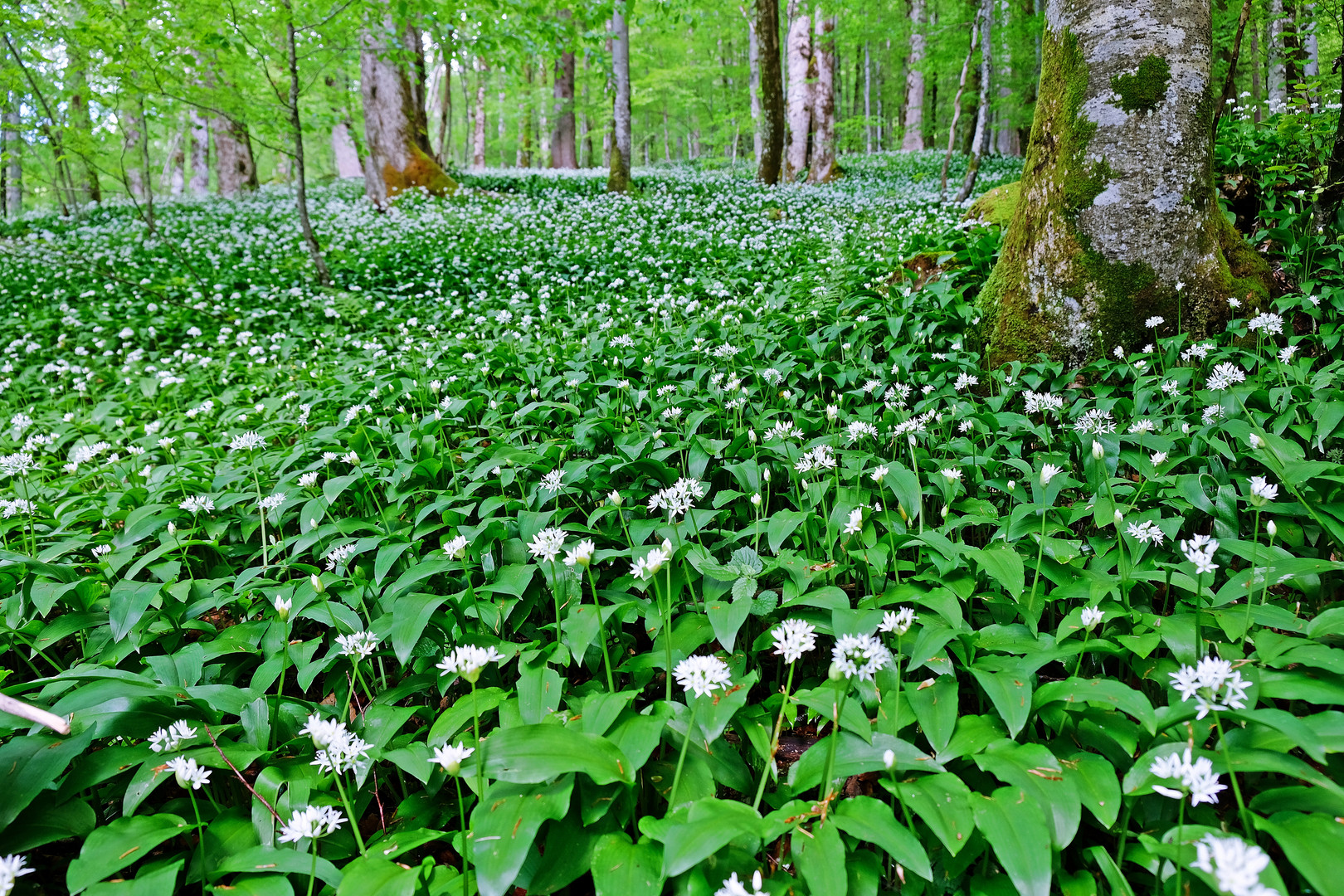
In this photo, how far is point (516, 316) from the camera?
19.5 ft

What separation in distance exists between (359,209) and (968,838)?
13419mm

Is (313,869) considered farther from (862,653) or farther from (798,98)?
(798,98)

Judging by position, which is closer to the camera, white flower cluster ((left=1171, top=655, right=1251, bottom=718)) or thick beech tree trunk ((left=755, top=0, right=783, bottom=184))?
white flower cluster ((left=1171, top=655, right=1251, bottom=718))

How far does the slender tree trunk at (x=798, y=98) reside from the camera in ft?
43.6

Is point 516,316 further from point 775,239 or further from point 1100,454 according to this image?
point 1100,454

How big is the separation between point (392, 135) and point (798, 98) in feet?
26.8

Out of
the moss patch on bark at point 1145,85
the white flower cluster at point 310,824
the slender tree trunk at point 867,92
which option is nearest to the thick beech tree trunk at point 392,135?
the moss patch on bark at point 1145,85

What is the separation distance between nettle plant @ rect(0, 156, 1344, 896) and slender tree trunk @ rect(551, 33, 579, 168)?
18.4m

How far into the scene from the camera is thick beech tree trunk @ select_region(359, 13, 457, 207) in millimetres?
11508

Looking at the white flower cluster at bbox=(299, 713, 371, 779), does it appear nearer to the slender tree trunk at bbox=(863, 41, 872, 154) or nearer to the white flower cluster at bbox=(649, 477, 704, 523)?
the white flower cluster at bbox=(649, 477, 704, 523)

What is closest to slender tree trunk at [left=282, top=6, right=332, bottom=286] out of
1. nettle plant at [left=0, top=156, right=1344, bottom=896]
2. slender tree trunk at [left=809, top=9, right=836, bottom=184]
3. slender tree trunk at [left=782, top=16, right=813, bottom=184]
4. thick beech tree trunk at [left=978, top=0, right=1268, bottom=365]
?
nettle plant at [left=0, top=156, right=1344, bottom=896]

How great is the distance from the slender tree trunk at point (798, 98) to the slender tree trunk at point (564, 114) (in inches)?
303

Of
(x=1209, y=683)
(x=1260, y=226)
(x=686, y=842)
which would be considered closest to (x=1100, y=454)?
(x=1209, y=683)

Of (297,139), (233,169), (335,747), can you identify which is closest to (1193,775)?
(335,747)
